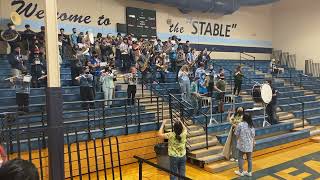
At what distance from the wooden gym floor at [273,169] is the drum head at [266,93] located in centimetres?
179

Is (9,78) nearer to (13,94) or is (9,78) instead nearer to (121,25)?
(13,94)

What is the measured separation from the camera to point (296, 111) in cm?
1449

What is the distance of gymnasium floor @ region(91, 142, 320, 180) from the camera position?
26.4 feet

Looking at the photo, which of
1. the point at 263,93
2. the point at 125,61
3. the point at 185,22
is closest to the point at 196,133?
the point at 263,93

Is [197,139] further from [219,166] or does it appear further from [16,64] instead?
[16,64]

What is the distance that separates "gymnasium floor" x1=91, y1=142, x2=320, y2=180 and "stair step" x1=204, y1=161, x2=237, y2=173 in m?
0.13

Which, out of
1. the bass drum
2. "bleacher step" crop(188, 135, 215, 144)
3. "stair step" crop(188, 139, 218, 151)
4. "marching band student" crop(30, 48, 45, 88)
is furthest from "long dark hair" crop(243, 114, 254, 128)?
"marching band student" crop(30, 48, 45, 88)

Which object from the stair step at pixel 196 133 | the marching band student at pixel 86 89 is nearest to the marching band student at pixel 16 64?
the marching band student at pixel 86 89

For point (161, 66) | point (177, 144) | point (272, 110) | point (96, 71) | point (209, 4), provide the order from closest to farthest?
point (177, 144)
point (96, 71)
point (272, 110)
point (161, 66)
point (209, 4)

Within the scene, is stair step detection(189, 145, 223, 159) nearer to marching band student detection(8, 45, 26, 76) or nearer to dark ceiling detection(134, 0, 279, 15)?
marching band student detection(8, 45, 26, 76)

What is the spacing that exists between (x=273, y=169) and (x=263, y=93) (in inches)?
125

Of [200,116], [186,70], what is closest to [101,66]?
[186,70]

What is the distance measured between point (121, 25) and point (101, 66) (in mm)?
5150

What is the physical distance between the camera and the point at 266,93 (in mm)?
11312
